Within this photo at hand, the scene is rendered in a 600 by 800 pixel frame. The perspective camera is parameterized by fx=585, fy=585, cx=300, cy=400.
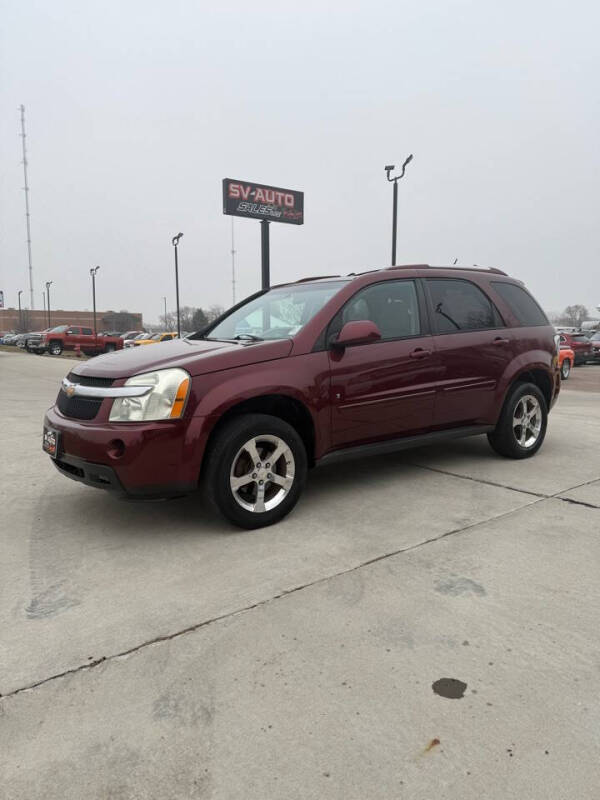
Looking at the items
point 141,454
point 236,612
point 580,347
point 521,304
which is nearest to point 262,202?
point 580,347

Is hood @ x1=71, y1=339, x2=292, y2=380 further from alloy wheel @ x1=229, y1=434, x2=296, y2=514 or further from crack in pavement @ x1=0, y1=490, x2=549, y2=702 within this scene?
crack in pavement @ x1=0, y1=490, x2=549, y2=702

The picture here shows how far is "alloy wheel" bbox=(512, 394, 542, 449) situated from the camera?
17.8 feet

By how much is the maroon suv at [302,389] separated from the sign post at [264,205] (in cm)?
2089

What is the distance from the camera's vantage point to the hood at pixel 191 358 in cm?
361

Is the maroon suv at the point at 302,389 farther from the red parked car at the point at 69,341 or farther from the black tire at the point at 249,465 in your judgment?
the red parked car at the point at 69,341

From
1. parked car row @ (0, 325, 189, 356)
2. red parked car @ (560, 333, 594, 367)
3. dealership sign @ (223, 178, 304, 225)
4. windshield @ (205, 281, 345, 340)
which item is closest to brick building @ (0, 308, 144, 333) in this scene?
parked car row @ (0, 325, 189, 356)

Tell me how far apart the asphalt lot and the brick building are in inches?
4130

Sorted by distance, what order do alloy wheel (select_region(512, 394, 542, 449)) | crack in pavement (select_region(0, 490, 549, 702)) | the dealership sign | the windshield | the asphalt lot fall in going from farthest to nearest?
the dealership sign < alloy wheel (select_region(512, 394, 542, 449)) < the windshield < crack in pavement (select_region(0, 490, 549, 702)) < the asphalt lot

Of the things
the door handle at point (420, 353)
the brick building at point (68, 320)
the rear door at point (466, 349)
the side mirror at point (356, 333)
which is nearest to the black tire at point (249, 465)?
the side mirror at point (356, 333)

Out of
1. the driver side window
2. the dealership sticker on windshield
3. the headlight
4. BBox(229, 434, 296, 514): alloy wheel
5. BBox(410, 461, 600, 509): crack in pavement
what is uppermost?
the driver side window

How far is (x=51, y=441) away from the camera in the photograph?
150 inches

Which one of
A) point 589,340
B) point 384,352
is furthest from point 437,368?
point 589,340

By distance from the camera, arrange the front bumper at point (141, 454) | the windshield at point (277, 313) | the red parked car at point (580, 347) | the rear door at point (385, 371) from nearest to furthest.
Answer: the front bumper at point (141, 454)
the rear door at point (385, 371)
the windshield at point (277, 313)
the red parked car at point (580, 347)

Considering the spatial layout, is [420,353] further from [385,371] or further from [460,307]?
[460,307]
